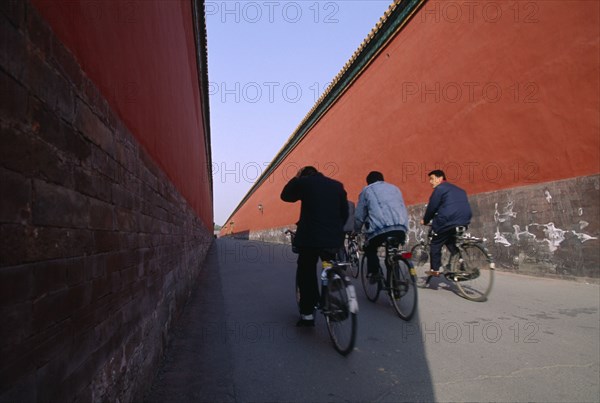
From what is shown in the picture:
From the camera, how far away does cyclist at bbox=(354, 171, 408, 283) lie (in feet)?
13.0

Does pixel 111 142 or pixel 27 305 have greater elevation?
pixel 111 142

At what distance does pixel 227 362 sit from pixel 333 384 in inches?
32.5

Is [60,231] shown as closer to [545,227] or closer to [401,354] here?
[401,354]

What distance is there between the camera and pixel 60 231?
1.16m

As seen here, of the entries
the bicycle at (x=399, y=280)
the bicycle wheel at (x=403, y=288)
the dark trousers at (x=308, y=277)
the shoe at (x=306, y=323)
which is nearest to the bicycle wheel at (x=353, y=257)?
the bicycle at (x=399, y=280)

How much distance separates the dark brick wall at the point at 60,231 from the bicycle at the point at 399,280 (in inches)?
99.3

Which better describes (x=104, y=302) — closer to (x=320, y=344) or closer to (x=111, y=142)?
(x=111, y=142)

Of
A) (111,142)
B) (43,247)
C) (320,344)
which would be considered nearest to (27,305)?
(43,247)

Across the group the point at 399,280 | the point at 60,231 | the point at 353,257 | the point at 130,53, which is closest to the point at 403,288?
the point at 399,280

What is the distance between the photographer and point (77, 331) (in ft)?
4.20

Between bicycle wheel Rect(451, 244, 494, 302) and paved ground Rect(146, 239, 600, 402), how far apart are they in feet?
0.47

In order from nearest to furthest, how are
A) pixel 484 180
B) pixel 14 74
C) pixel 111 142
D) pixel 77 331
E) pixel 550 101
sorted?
pixel 14 74 → pixel 77 331 → pixel 111 142 → pixel 550 101 → pixel 484 180

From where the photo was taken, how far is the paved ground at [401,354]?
7.22 ft

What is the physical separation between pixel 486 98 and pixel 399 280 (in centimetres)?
499
